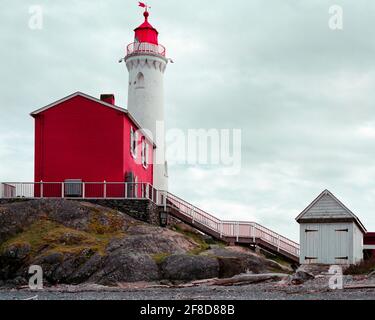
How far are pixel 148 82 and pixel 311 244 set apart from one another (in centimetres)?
2056

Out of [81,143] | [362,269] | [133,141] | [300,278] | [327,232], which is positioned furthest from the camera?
[133,141]

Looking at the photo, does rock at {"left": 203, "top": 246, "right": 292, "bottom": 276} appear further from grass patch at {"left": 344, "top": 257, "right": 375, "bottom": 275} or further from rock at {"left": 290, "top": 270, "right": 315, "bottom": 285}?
rock at {"left": 290, "top": 270, "right": 315, "bottom": 285}

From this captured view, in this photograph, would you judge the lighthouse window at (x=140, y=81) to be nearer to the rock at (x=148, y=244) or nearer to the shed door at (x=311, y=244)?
the rock at (x=148, y=244)

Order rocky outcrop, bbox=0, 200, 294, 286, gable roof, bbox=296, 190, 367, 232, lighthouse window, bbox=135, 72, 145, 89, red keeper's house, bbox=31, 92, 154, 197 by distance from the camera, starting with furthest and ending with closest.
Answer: lighthouse window, bbox=135, 72, 145, 89, red keeper's house, bbox=31, 92, 154, 197, gable roof, bbox=296, 190, 367, 232, rocky outcrop, bbox=0, 200, 294, 286

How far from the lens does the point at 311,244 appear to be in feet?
97.1

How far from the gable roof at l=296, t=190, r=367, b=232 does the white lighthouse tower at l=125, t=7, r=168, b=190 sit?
1894 centimetres

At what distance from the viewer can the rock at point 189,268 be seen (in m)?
28.1

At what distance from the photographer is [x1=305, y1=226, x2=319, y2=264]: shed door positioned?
96.5 feet

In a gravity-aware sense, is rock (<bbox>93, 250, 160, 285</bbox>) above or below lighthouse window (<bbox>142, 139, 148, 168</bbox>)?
below

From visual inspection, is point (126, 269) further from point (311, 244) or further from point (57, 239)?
point (311, 244)

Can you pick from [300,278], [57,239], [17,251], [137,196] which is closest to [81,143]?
[137,196]

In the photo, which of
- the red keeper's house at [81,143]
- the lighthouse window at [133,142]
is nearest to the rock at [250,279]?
the red keeper's house at [81,143]

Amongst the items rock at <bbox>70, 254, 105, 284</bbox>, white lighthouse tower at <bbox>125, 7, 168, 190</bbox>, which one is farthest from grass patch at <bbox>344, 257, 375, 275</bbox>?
white lighthouse tower at <bbox>125, 7, 168, 190</bbox>

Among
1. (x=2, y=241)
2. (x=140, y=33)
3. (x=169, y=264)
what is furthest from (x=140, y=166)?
(x=169, y=264)
